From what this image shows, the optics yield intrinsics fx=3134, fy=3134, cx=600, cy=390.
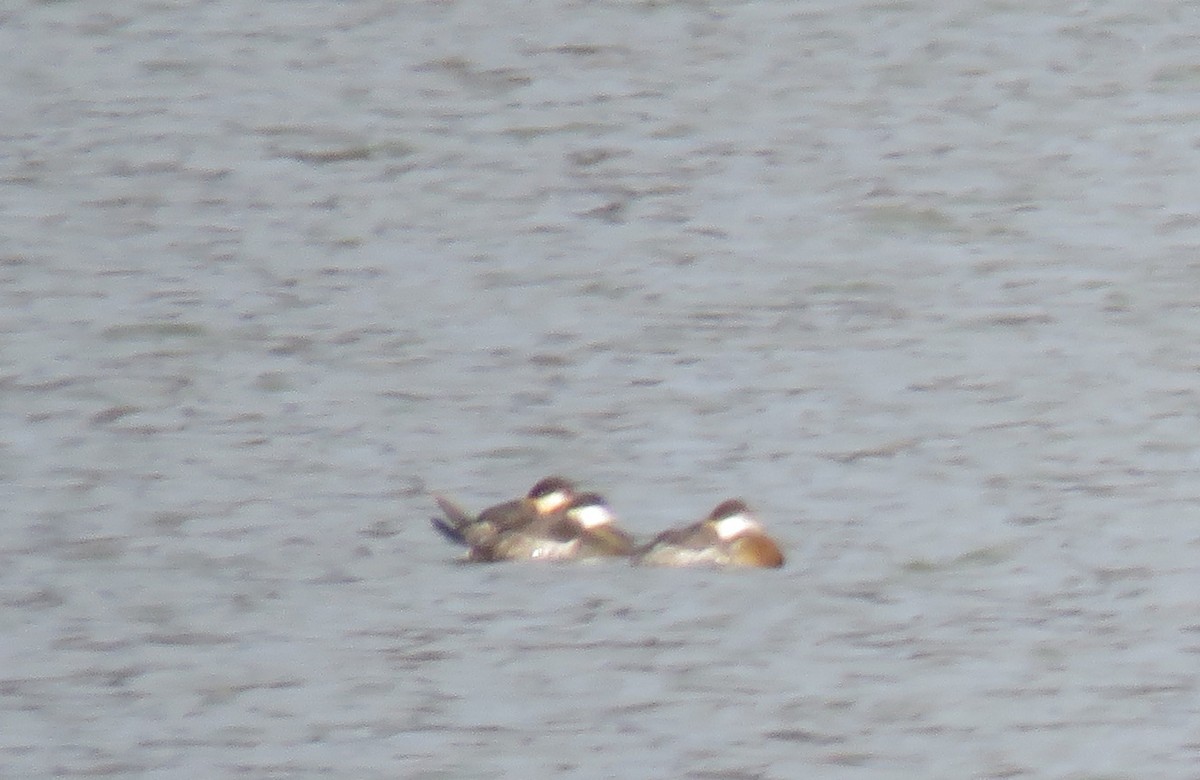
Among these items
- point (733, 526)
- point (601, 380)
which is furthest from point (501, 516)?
point (601, 380)

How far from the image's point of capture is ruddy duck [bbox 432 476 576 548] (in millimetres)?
11148

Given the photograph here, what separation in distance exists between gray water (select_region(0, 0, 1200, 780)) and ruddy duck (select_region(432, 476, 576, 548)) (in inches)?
4.2

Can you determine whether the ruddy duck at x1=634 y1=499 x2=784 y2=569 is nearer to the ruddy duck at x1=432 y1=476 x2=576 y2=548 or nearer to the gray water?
the gray water

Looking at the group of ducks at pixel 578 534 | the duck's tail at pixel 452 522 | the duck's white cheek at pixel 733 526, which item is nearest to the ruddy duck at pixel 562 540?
the group of ducks at pixel 578 534

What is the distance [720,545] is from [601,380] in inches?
105

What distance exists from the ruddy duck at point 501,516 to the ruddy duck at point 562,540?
0.07ft

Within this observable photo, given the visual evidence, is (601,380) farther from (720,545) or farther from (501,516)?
(720,545)

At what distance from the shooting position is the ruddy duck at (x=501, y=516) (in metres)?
11.1

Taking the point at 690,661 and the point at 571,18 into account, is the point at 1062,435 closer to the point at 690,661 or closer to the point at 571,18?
the point at 690,661

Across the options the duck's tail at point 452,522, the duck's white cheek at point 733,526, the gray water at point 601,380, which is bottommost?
the gray water at point 601,380

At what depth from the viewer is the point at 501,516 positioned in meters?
11.3

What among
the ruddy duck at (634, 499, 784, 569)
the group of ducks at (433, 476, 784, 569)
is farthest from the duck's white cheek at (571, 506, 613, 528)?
the ruddy duck at (634, 499, 784, 569)

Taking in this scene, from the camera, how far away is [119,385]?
44.1 feet

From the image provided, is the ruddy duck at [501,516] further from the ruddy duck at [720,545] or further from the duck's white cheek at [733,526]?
the duck's white cheek at [733,526]
